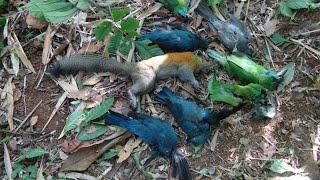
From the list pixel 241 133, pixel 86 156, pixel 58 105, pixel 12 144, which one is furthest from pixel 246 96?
pixel 12 144

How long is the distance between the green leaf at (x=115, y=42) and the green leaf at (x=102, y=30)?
41 mm

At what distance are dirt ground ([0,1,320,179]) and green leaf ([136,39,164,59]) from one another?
6.2 inches

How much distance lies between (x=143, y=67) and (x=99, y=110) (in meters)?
0.30

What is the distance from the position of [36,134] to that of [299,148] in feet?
3.99

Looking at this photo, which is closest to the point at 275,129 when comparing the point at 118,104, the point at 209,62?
the point at 209,62

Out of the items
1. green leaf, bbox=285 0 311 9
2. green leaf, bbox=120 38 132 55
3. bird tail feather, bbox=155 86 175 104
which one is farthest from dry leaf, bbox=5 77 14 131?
green leaf, bbox=285 0 311 9

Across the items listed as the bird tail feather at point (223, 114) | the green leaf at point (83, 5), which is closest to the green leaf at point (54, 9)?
the green leaf at point (83, 5)

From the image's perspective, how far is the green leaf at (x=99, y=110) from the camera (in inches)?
98.0

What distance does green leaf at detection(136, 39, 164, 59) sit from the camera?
265cm

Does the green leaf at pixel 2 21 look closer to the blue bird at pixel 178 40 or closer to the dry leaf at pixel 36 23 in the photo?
the dry leaf at pixel 36 23

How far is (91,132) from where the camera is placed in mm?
2484

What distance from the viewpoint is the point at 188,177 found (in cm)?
234

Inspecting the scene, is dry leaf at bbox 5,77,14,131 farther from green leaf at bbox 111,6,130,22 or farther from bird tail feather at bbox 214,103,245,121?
bird tail feather at bbox 214,103,245,121

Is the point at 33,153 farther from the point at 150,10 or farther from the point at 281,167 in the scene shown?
the point at 281,167
